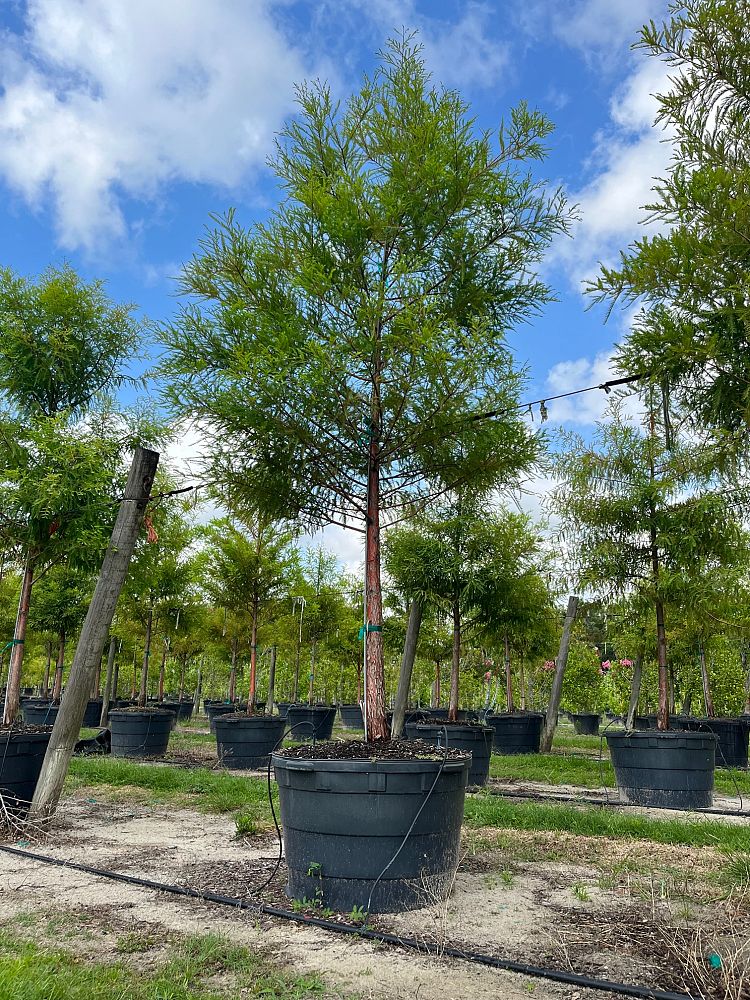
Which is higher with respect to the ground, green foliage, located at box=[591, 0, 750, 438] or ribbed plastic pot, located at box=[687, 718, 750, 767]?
green foliage, located at box=[591, 0, 750, 438]

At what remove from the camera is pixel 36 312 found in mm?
6730

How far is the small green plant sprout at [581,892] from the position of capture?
388 centimetres

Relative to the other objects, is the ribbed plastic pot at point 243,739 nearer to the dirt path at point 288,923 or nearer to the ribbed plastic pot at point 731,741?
the dirt path at point 288,923

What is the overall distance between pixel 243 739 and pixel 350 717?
12144 mm

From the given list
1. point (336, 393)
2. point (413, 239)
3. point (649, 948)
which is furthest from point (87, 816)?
point (413, 239)

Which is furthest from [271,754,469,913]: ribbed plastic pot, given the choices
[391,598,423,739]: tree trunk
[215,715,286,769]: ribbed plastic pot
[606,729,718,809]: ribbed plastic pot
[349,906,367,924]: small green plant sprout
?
[215,715,286,769]: ribbed plastic pot

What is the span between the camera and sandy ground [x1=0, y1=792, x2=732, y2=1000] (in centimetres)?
281

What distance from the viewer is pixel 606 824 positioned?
5.75 metres

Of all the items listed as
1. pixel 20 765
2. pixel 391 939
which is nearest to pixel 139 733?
pixel 20 765

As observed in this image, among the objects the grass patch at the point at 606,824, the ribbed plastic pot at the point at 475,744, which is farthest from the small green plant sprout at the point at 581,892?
the ribbed plastic pot at the point at 475,744

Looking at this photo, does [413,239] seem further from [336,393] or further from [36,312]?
[36,312]

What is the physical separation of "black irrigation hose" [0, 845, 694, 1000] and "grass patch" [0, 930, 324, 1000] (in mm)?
515

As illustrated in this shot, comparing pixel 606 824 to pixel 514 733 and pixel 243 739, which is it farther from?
pixel 514 733

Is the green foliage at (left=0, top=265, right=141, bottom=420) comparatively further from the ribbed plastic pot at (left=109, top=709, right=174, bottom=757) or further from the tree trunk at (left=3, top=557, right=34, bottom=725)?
the ribbed plastic pot at (left=109, top=709, right=174, bottom=757)
